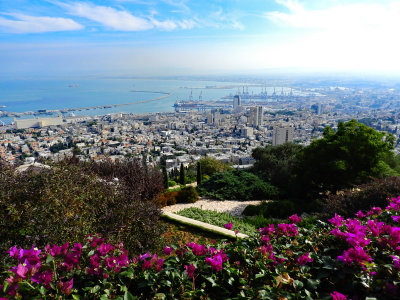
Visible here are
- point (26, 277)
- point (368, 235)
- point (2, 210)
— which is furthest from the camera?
point (2, 210)

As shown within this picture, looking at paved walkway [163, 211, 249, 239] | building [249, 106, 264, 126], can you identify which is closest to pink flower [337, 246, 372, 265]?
paved walkway [163, 211, 249, 239]

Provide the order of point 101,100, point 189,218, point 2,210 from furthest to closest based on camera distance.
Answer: point 101,100, point 189,218, point 2,210

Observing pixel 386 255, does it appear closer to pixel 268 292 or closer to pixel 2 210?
pixel 268 292

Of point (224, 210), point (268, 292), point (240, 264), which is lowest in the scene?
point (224, 210)

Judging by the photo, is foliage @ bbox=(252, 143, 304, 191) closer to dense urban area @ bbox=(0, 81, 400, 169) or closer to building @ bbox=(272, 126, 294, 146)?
dense urban area @ bbox=(0, 81, 400, 169)

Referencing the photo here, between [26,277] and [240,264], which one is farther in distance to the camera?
→ [240,264]

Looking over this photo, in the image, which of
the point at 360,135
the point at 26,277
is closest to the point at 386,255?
the point at 26,277
